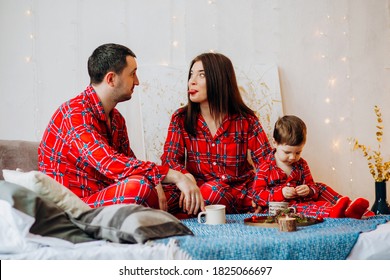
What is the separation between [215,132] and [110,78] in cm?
64

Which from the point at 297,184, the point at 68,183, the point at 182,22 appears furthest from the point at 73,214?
the point at 182,22

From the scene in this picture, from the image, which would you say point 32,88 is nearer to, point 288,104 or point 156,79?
point 156,79

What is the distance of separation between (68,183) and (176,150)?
0.63 meters

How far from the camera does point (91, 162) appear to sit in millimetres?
1861

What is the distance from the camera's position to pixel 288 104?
9.82 feet

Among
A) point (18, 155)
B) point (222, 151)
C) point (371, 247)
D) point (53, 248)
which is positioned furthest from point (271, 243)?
point (18, 155)

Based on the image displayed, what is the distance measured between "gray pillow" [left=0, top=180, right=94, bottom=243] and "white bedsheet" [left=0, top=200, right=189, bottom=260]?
2 cm

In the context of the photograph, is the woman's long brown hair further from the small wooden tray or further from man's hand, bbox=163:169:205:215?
the small wooden tray

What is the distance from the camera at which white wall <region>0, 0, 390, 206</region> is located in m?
2.64

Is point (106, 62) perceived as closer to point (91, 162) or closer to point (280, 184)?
point (91, 162)

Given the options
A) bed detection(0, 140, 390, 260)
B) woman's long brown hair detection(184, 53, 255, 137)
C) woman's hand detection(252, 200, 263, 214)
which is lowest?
woman's hand detection(252, 200, 263, 214)

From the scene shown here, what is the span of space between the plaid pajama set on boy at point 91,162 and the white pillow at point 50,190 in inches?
12.5

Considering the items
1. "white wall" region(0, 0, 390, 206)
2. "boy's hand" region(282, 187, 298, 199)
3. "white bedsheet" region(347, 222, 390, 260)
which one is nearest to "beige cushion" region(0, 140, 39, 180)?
"white wall" region(0, 0, 390, 206)

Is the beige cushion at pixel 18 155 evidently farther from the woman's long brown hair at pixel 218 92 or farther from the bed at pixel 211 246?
the bed at pixel 211 246
